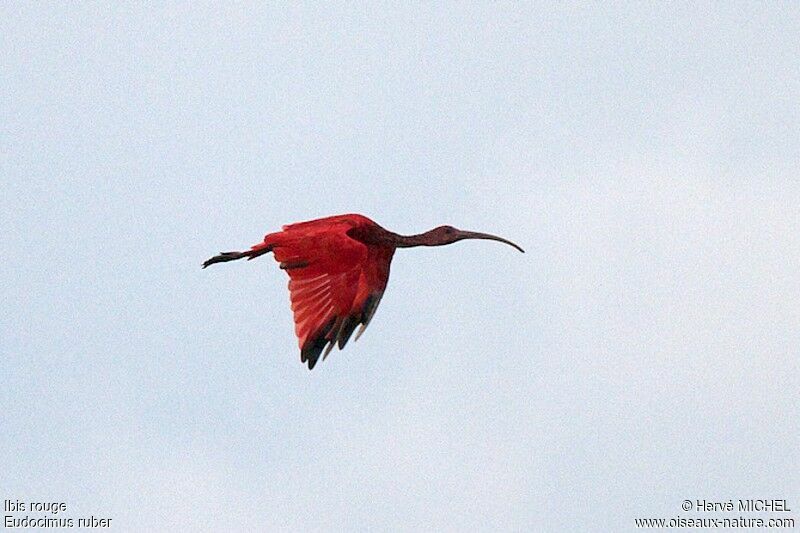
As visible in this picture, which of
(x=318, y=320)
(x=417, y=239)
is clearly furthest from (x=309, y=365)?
(x=417, y=239)

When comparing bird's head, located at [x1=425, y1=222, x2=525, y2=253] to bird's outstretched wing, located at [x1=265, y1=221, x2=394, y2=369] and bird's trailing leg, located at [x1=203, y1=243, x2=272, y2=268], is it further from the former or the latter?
bird's trailing leg, located at [x1=203, y1=243, x2=272, y2=268]

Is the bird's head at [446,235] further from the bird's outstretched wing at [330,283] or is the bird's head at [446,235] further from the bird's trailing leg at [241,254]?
the bird's trailing leg at [241,254]

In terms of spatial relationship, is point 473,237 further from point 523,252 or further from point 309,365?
point 309,365

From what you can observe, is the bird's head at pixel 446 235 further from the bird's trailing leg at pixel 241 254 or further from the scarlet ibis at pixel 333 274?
the bird's trailing leg at pixel 241 254

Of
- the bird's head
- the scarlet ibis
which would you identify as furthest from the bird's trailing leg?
the bird's head

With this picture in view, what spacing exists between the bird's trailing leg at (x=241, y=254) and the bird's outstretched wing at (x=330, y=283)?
239mm

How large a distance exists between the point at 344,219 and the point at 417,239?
7.35ft

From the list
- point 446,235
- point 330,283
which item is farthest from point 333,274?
point 446,235

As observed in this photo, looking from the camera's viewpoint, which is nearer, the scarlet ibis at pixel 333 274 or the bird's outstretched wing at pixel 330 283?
the scarlet ibis at pixel 333 274

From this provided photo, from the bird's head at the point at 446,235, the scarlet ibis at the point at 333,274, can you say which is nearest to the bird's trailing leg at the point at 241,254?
the scarlet ibis at the point at 333,274

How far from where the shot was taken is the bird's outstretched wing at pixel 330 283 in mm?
40906

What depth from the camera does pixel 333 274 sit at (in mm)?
41469

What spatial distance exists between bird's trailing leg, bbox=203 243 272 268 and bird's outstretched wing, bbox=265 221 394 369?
0.24m

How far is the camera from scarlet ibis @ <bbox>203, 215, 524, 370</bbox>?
4075 centimetres
